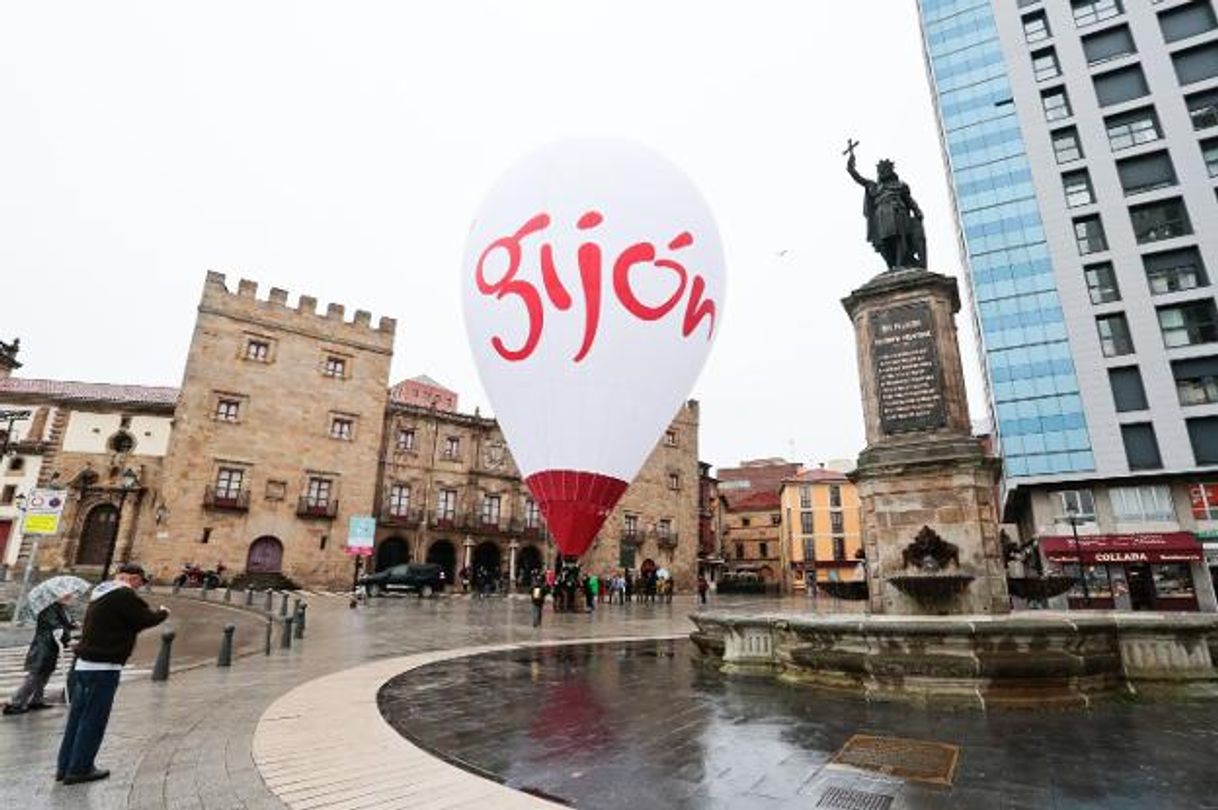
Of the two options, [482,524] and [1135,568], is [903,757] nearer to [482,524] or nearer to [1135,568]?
[1135,568]

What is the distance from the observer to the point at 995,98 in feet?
122

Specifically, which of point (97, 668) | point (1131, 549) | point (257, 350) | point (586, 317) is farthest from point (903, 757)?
point (257, 350)

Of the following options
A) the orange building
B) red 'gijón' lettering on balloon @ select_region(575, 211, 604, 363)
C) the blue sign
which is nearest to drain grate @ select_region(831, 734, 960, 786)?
red 'gijón' lettering on balloon @ select_region(575, 211, 604, 363)

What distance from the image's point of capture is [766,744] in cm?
479

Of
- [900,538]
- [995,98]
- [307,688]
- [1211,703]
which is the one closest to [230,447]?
[307,688]

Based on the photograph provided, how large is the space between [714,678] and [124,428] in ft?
124

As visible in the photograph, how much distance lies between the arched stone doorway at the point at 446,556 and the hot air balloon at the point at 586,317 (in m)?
32.3

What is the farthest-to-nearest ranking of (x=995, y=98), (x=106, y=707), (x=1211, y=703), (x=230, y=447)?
1. (x=995, y=98)
2. (x=230, y=447)
3. (x=1211, y=703)
4. (x=106, y=707)

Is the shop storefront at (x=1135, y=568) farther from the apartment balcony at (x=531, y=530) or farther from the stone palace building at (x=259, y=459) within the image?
the apartment balcony at (x=531, y=530)

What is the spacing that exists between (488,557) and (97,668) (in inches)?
1507

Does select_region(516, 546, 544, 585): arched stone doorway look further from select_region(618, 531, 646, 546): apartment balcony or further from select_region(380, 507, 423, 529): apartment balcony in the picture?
select_region(380, 507, 423, 529): apartment balcony

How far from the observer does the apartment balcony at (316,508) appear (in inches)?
1284

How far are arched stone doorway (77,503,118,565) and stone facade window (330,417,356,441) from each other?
10.9 metres

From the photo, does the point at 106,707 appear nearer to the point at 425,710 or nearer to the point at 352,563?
the point at 425,710
